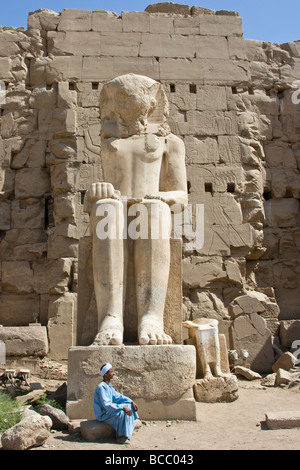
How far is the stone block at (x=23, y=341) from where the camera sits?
24.1 feet

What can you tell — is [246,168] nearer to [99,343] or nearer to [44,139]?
[44,139]

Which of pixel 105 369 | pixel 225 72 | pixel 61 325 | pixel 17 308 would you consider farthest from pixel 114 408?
pixel 225 72

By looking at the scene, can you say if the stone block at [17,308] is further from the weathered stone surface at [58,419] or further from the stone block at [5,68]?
the weathered stone surface at [58,419]

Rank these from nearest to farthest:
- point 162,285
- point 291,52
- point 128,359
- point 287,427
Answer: point 287,427 < point 128,359 < point 162,285 < point 291,52

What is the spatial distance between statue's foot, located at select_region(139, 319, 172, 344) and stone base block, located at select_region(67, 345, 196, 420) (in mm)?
61

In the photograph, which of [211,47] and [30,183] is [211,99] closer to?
[211,47]

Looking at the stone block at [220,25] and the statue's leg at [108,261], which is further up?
the stone block at [220,25]

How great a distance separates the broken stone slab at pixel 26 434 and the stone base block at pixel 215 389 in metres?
2.06

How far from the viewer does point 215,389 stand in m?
4.98

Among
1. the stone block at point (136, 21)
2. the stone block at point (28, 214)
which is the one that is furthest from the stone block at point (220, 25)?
the stone block at point (28, 214)

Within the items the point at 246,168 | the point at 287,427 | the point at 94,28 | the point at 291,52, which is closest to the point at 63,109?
the point at 94,28

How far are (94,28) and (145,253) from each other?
19.9 ft

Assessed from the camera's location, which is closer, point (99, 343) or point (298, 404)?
point (99, 343)

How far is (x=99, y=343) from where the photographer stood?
12.8ft
